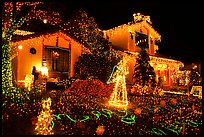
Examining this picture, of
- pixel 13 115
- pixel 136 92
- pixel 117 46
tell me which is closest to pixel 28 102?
pixel 13 115

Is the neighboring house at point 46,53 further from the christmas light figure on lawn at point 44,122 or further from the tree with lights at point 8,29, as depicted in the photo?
the christmas light figure on lawn at point 44,122

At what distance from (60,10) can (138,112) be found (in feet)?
23.9

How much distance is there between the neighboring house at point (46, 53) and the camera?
51.0 ft

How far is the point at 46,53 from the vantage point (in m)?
17.1

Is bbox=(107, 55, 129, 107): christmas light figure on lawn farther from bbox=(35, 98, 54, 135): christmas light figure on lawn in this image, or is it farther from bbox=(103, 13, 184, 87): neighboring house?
bbox=(103, 13, 184, 87): neighboring house

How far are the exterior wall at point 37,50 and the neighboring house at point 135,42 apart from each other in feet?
15.6

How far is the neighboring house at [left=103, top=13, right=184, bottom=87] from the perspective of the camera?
72.0ft

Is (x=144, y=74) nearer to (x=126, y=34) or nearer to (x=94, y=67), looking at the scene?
(x=94, y=67)

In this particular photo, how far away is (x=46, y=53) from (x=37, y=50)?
72cm

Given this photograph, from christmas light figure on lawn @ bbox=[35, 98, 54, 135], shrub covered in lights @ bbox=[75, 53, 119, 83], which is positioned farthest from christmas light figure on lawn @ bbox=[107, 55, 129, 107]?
shrub covered in lights @ bbox=[75, 53, 119, 83]

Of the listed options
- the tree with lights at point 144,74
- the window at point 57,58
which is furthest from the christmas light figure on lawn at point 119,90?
the window at point 57,58

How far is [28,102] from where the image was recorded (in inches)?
356

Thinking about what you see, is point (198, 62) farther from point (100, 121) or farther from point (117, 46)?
point (100, 121)

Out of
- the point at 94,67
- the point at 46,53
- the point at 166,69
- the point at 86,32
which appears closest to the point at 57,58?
the point at 46,53
